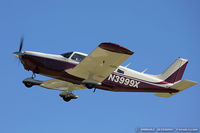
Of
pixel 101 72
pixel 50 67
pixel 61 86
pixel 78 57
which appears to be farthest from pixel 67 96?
pixel 101 72

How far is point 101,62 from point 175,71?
5.47 m

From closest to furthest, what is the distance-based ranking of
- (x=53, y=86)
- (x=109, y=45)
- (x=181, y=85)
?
(x=109, y=45)
(x=181, y=85)
(x=53, y=86)

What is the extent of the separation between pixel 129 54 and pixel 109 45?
96cm

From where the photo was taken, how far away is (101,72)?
15406 mm

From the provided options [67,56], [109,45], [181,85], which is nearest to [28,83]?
[67,56]

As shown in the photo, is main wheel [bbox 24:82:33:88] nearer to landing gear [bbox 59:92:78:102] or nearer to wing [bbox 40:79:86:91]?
wing [bbox 40:79:86:91]

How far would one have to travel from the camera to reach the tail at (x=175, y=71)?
59.0 feet

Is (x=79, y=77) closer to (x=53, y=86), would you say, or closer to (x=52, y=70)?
(x=52, y=70)

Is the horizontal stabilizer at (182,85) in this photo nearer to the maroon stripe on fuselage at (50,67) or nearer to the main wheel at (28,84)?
the maroon stripe on fuselage at (50,67)

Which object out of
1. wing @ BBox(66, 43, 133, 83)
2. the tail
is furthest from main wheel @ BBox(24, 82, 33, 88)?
the tail

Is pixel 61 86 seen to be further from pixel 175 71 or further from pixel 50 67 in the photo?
pixel 175 71

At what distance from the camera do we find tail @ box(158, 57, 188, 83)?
59.0 ft

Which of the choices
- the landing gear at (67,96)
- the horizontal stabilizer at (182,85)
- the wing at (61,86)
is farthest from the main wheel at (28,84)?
the horizontal stabilizer at (182,85)

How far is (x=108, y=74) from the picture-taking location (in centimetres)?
Answer: 1549
